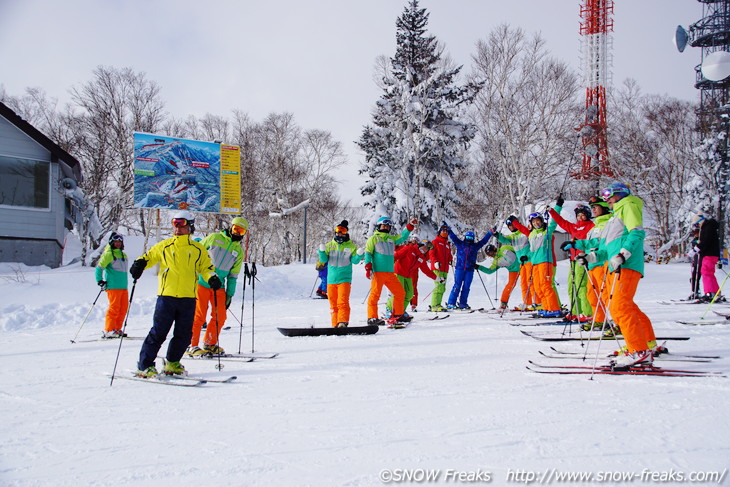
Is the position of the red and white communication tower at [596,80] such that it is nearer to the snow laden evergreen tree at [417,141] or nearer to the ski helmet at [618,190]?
the snow laden evergreen tree at [417,141]

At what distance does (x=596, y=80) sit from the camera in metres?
30.4

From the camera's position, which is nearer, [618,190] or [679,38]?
[618,190]

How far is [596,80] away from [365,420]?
32.6m

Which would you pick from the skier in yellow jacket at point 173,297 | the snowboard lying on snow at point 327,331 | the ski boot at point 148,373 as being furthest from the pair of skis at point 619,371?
the ski boot at point 148,373

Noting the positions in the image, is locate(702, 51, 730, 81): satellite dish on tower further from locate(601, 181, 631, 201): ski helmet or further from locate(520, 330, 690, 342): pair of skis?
locate(601, 181, 631, 201): ski helmet

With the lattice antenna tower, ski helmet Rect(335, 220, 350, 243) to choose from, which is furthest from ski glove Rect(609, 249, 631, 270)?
the lattice antenna tower

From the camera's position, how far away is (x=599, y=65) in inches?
1192

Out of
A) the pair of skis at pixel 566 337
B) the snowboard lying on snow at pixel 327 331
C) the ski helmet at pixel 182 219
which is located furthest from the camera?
the snowboard lying on snow at pixel 327 331

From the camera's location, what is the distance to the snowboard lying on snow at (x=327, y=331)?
7.63 metres

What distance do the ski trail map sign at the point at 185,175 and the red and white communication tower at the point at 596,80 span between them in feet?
63.7

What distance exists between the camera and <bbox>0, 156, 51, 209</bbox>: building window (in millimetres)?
17906

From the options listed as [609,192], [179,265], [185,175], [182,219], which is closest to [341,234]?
[182,219]

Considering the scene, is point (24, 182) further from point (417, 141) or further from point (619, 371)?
point (619, 371)

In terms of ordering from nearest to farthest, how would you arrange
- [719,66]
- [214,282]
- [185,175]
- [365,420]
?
[365,420] < [214,282] < [719,66] < [185,175]
